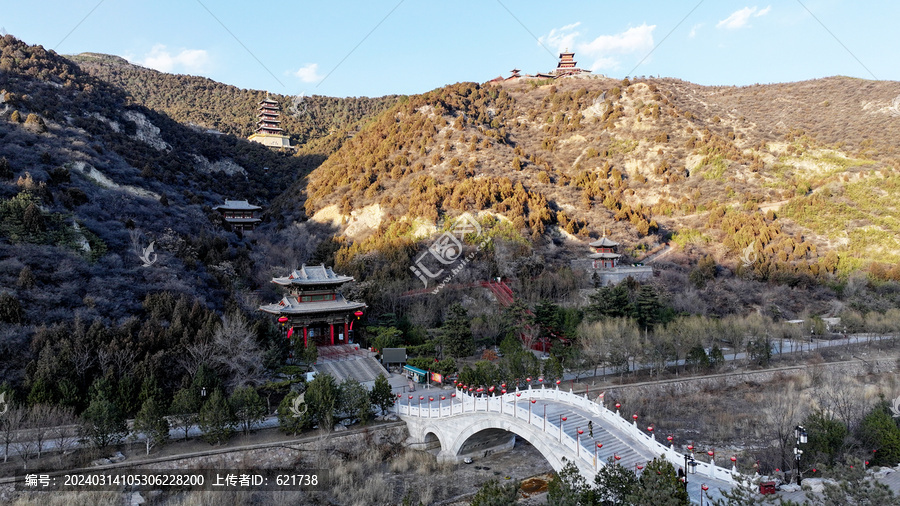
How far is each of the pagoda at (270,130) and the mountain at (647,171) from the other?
21.5 m

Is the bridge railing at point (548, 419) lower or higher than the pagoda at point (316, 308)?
lower

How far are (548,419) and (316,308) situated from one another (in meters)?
15.1

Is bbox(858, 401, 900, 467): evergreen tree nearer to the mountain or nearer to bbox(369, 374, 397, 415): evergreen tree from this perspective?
bbox(369, 374, 397, 415): evergreen tree

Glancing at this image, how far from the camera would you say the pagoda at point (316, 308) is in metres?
26.4

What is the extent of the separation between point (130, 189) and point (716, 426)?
41164 millimetres

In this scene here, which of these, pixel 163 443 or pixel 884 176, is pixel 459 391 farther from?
pixel 884 176

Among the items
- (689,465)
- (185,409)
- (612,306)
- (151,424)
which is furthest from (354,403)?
(612,306)

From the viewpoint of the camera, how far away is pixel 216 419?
52.1ft

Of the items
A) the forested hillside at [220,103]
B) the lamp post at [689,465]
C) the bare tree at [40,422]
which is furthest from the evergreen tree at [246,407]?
the forested hillside at [220,103]

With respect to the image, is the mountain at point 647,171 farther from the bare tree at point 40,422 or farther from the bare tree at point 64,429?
the bare tree at point 40,422

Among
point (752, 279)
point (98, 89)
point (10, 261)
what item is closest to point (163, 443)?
point (10, 261)

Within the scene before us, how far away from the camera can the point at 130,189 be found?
3812 centimetres

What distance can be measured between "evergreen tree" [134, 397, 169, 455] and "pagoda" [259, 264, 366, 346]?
34.2ft

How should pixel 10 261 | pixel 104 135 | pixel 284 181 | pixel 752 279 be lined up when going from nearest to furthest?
pixel 10 261 → pixel 752 279 → pixel 104 135 → pixel 284 181
